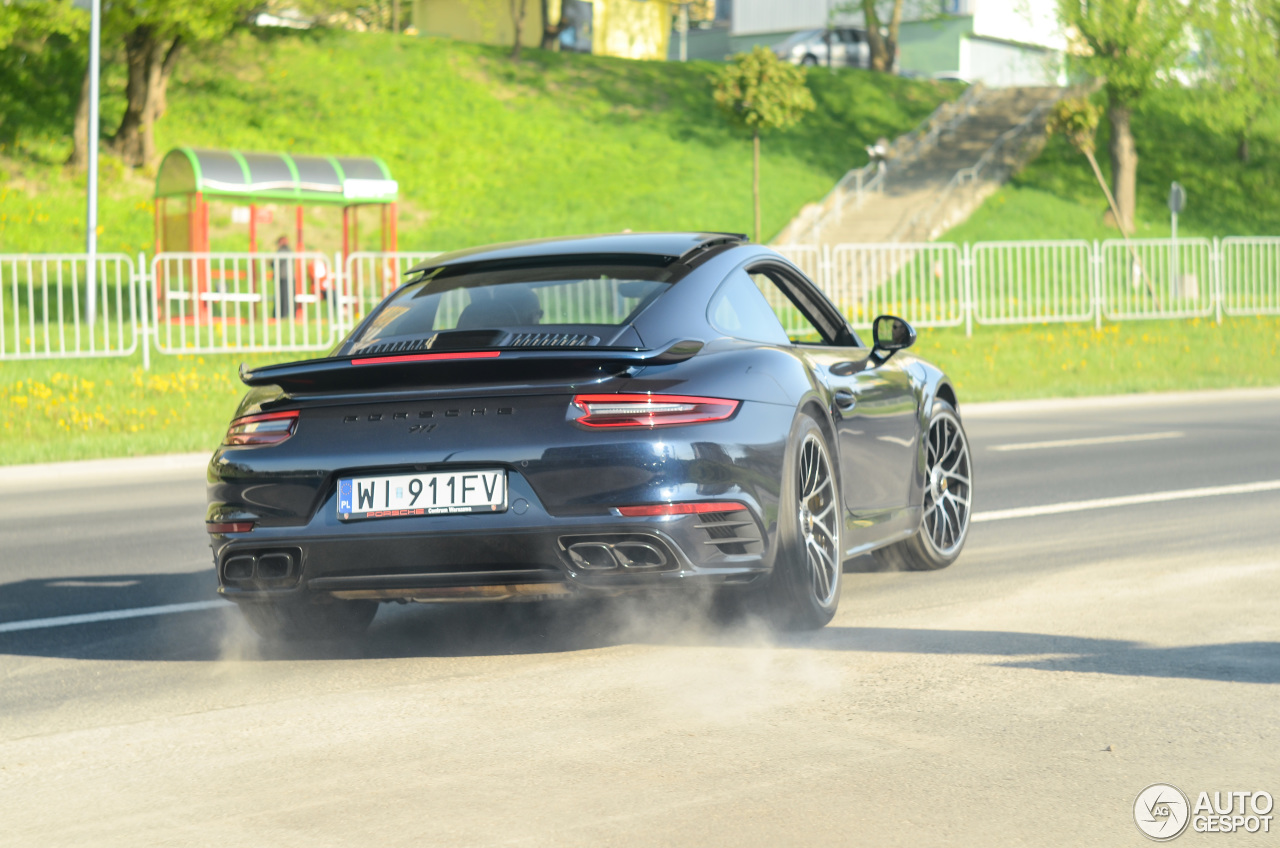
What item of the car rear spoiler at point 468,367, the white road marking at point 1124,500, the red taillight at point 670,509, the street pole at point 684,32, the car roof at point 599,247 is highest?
the street pole at point 684,32

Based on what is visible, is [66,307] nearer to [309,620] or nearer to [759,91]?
[309,620]

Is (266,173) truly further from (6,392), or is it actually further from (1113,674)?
(1113,674)

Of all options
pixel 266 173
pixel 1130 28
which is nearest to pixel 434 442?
pixel 266 173

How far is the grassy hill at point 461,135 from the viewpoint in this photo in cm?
3666

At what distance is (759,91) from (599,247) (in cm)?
3101

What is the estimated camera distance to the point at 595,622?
634cm

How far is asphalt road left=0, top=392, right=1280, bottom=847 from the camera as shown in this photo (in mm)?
3785

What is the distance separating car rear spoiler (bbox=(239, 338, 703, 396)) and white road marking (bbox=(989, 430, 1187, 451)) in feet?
29.1

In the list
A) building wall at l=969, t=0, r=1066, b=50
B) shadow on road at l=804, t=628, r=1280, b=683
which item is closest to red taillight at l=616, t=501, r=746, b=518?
shadow on road at l=804, t=628, r=1280, b=683

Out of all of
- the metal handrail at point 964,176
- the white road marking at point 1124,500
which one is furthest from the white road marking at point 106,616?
the metal handrail at point 964,176

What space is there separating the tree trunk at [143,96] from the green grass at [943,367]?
19.1 meters

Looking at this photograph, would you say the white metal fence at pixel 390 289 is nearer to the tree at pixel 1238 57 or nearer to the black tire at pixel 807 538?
the black tire at pixel 807 538

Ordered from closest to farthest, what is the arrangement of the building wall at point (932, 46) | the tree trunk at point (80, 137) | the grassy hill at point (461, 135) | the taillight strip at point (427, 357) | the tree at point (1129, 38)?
the taillight strip at point (427, 357) → the tree trunk at point (80, 137) → the grassy hill at point (461, 135) → the tree at point (1129, 38) → the building wall at point (932, 46)

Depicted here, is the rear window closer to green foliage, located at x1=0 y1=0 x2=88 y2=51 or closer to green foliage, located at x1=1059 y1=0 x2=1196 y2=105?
green foliage, located at x1=0 y1=0 x2=88 y2=51
